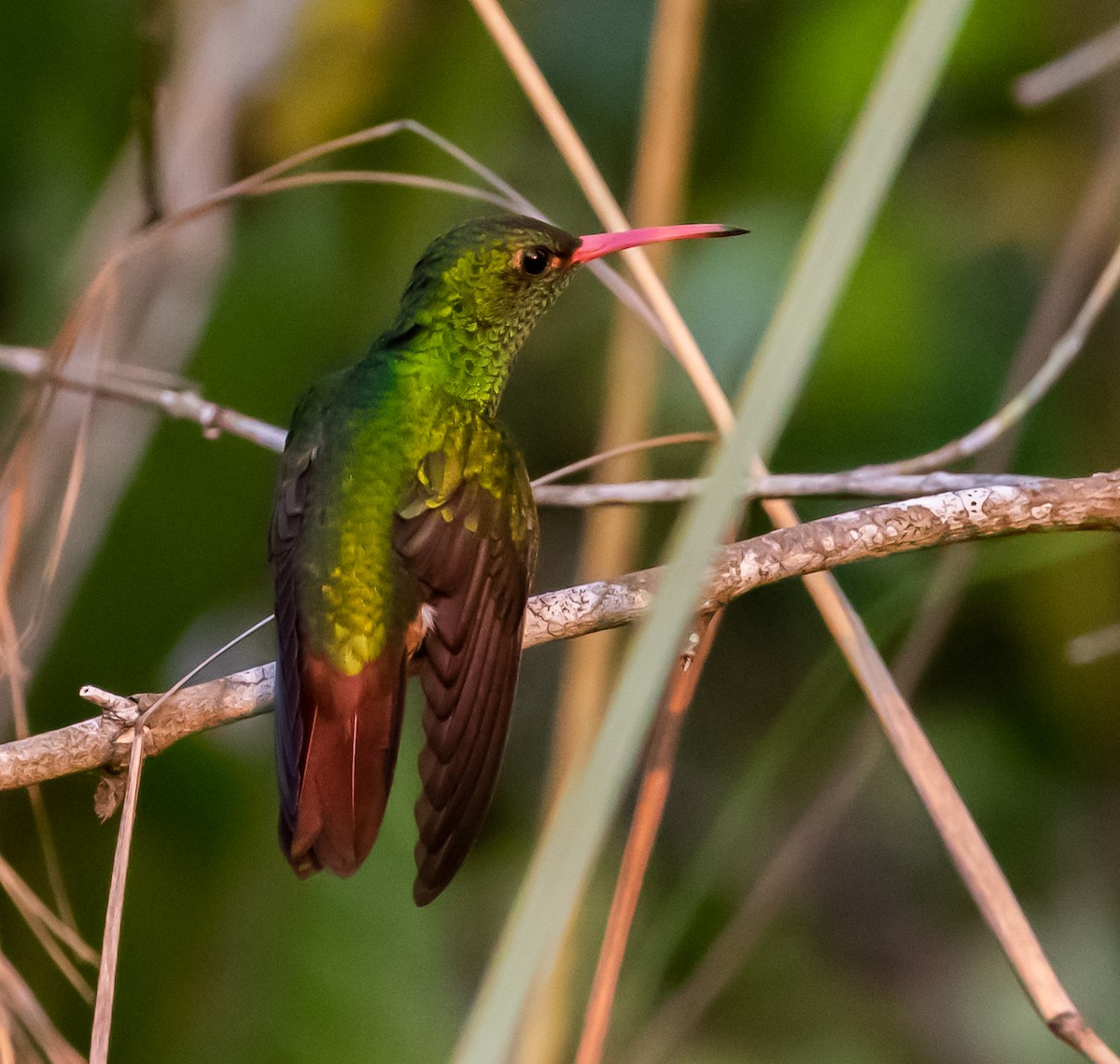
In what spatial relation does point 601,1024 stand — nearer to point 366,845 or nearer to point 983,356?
point 366,845

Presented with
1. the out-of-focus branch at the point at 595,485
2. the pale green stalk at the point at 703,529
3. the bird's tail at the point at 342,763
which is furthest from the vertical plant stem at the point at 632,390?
the pale green stalk at the point at 703,529

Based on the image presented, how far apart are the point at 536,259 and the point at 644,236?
0.23 metres

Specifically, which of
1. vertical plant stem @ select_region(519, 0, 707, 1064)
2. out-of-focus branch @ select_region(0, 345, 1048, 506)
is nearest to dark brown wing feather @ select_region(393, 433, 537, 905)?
out-of-focus branch @ select_region(0, 345, 1048, 506)

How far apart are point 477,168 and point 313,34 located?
1084 millimetres

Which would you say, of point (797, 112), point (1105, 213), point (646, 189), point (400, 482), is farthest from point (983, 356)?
point (400, 482)

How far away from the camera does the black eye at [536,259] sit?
1779mm

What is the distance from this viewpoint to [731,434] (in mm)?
623

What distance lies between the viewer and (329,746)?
139cm

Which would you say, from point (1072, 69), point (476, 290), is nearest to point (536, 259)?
point (476, 290)

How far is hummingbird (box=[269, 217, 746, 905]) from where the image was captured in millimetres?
1379

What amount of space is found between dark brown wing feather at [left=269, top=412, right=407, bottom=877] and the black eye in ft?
1.77

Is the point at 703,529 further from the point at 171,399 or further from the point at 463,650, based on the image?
the point at 171,399

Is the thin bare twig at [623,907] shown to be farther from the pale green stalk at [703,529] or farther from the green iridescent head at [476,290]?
the green iridescent head at [476,290]

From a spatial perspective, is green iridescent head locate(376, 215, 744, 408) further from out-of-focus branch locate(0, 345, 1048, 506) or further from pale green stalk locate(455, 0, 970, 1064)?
pale green stalk locate(455, 0, 970, 1064)
